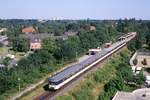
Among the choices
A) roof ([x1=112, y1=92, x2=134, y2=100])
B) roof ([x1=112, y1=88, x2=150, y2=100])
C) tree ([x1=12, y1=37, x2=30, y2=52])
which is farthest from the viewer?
tree ([x1=12, y1=37, x2=30, y2=52])

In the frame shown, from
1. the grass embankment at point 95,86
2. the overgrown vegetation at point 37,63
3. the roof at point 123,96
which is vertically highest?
the overgrown vegetation at point 37,63

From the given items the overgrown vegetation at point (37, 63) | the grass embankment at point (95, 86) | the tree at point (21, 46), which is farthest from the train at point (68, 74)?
the tree at point (21, 46)

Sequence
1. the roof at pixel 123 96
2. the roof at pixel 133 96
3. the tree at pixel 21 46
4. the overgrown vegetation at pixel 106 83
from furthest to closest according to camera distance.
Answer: the tree at pixel 21 46 < the overgrown vegetation at pixel 106 83 < the roof at pixel 133 96 < the roof at pixel 123 96

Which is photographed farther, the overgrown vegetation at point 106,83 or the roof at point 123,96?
the overgrown vegetation at point 106,83

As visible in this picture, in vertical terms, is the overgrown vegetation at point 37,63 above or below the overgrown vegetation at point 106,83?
above

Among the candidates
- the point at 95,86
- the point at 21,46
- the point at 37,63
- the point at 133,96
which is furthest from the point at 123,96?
the point at 21,46

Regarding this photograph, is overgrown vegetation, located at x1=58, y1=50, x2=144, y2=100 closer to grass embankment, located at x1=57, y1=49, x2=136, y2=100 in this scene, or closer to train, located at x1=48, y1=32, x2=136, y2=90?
grass embankment, located at x1=57, y1=49, x2=136, y2=100

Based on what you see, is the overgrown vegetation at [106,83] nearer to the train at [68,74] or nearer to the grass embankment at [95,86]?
the grass embankment at [95,86]

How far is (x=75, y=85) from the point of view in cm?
3834

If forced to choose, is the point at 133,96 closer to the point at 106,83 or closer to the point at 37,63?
the point at 106,83

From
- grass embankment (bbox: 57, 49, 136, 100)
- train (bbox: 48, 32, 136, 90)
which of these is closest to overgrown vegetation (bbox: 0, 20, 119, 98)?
train (bbox: 48, 32, 136, 90)

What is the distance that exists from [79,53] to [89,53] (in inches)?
126

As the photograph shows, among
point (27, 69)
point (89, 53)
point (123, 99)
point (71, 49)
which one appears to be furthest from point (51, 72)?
point (89, 53)

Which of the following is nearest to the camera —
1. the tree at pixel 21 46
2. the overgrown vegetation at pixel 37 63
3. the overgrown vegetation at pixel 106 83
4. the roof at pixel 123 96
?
the roof at pixel 123 96
